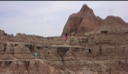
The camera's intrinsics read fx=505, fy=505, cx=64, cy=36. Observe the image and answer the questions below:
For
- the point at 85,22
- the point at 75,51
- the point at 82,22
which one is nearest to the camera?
the point at 75,51

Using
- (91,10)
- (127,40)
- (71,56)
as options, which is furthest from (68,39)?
(91,10)

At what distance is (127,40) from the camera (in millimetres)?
135125

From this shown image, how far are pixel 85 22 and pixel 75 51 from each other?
26922 millimetres

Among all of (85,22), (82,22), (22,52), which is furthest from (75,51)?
(82,22)

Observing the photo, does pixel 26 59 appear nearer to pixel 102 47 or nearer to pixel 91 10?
pixel 102 47

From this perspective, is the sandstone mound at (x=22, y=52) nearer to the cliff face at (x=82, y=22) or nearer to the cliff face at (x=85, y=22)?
the cliff face at (x=85, y=22)

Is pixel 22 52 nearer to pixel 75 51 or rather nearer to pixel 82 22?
pixel 75 51

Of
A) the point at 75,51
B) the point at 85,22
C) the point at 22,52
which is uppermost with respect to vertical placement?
the point at 85,22

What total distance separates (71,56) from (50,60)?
25.8 ft

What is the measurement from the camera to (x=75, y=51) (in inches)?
4892

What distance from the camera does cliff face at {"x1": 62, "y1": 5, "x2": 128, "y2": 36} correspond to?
14300cm

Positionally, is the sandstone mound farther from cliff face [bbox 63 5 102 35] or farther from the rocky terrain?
cliff face [bbox 63 5 102 35]

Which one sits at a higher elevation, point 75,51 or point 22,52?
point 22,52

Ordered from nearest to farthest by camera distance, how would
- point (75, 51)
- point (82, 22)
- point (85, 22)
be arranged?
1. point (75, 51)
2. point (85, 22)
3. point (82, 22)
